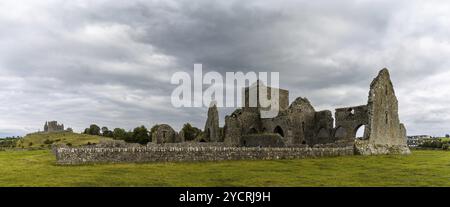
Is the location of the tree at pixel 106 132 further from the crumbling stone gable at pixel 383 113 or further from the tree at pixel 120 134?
the crumbling stone gable at pixel 383 113

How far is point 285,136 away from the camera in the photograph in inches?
2058

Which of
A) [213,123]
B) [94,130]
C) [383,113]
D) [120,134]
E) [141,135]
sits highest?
[383,113]

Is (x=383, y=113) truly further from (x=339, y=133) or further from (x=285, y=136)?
(x=285, y=136)

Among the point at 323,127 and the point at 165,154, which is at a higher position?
the point at 323,127

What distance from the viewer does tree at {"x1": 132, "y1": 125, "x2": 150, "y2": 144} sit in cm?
8169

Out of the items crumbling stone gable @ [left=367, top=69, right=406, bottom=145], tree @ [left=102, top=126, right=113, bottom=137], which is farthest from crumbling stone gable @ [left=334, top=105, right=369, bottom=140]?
tree @ [left=102, top=126, right=113, bottom=137]

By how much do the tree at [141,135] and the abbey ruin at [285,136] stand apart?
2473 centimetres

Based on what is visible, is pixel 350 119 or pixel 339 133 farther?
pixel 339 133

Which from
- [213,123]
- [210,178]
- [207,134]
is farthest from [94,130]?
[210,178]

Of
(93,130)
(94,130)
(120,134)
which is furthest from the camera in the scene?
(93,130)

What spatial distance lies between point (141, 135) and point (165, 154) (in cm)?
5859
